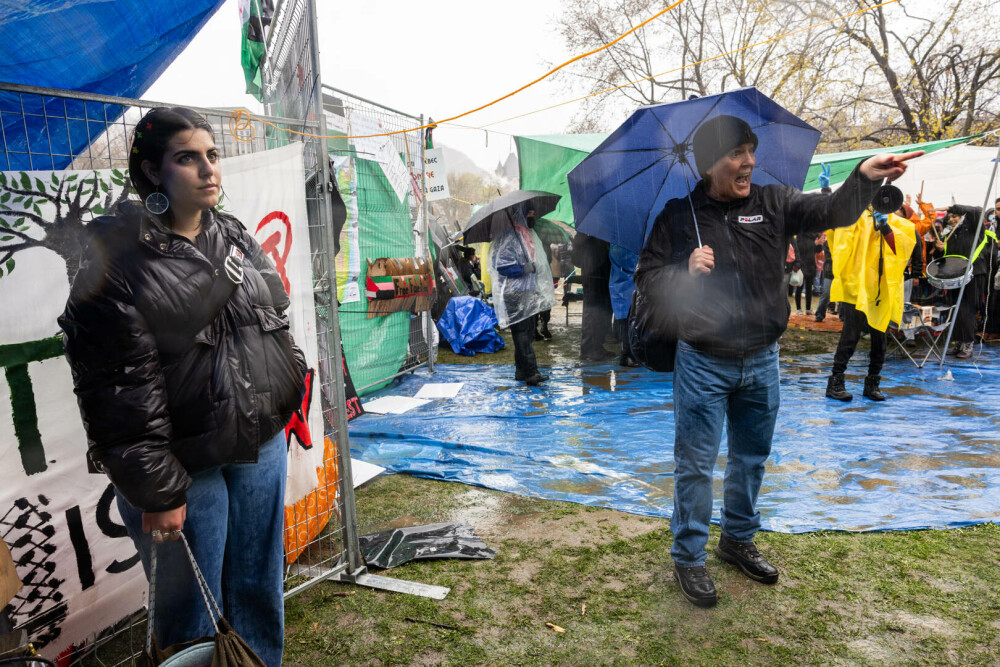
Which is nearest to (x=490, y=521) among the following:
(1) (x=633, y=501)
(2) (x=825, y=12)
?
(1) (x=633, y=501)

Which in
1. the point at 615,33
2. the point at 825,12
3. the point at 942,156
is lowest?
the point at 942,156

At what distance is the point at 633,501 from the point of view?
3703 mm

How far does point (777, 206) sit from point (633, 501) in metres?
1.99

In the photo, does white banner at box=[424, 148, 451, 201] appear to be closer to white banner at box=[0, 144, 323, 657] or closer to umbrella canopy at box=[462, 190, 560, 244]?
umbrella canopy at box=[462, 190, 560, 244]

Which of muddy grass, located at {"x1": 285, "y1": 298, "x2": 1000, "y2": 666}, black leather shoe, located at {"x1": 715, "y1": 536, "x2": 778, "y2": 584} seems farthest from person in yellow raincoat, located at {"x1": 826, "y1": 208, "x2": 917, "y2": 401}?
black leather shoe, located at {"x1": 715, "y1": 536, "x2": 778, "y2": 584}

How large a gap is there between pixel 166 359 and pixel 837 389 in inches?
232

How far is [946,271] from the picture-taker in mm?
7176

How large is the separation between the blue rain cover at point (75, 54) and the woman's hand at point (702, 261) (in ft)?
7.45

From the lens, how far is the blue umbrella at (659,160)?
116 inches

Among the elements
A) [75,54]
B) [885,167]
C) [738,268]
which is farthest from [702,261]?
[75,54]

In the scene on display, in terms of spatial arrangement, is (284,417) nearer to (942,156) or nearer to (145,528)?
(145,528)

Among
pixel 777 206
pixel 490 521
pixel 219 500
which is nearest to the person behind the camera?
pixel 219 500

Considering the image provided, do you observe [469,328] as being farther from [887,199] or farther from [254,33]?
[887,199]

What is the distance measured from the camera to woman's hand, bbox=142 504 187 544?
4.82 feet
